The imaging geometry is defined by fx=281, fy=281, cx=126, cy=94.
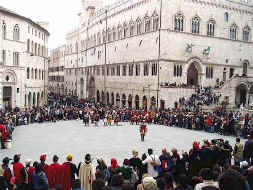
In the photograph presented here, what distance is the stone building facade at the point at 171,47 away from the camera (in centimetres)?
4103

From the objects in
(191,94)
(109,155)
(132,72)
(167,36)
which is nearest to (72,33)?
(132,72)

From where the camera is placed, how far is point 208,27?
145 ft

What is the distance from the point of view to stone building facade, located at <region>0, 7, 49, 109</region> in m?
38.3

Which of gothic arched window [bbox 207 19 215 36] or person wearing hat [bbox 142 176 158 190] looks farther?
gothic arched window [bbox 207 19 215 36]

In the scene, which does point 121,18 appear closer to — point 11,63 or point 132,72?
point 132,72

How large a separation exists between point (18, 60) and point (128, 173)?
36.3m

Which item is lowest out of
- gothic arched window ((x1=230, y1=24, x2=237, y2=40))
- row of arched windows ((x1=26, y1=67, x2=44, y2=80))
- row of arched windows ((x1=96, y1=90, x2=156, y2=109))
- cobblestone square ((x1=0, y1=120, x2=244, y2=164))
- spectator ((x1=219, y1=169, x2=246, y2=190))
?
cobblestone square ((x1=0, y1=120, x2=244, y2=164))

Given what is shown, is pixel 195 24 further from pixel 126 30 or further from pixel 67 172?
pixel 67 172

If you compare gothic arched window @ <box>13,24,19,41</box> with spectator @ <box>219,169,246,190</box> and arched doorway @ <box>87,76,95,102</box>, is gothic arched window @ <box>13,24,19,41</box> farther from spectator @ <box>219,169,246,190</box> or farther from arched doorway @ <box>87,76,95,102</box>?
spectator @ <box>219,169,246,190</box>

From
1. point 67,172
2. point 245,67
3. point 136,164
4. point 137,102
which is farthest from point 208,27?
point 67,172

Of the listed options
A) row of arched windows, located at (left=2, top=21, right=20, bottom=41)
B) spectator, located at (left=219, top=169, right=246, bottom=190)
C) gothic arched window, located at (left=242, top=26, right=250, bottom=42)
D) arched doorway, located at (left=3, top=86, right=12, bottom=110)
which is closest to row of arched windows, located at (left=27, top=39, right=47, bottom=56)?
row of arched windows, located at (left=2, top=21, right=20, bottom=41)

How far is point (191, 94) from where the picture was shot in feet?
128

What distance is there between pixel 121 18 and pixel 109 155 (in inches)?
1529

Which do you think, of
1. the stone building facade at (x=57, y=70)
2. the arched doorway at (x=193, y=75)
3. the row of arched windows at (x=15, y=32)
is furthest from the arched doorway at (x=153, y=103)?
the stone building facade at (x=57, y=70)
